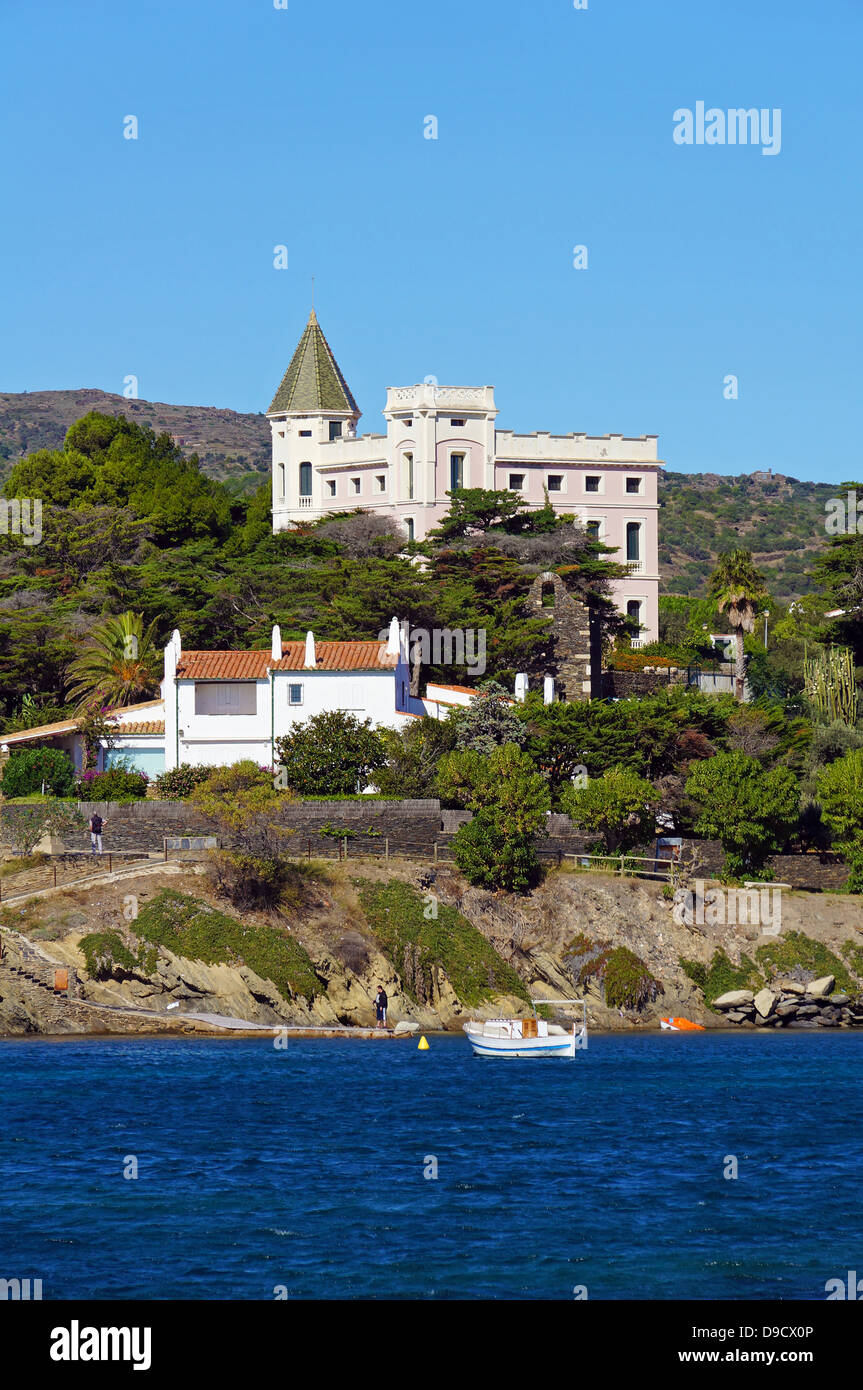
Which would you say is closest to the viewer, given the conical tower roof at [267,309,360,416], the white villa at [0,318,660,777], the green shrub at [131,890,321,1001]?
the green shrub at [131,890,321,1001]

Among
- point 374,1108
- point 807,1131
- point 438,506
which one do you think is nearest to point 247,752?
point 374,1108

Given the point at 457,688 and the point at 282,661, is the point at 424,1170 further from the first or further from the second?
the point at 457,688

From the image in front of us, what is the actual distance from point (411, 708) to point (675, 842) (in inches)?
434

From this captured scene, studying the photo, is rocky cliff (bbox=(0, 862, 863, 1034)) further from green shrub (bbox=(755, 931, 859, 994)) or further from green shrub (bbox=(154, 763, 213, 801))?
green shrub (bbox=(154, 763, 213, 801))

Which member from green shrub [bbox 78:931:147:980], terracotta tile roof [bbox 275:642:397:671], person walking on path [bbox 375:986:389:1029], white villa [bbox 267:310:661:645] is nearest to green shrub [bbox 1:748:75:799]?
terracotta tile roof [bbox 275:642:397:671]

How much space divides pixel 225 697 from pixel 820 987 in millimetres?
22895

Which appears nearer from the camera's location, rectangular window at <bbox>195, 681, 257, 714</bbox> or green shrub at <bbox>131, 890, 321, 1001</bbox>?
green shrub at <bbox>131, 890, 321, 1001</bbox>

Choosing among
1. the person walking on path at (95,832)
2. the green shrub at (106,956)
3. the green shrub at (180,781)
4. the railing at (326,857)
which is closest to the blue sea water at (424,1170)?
the green shrub at (106,956)

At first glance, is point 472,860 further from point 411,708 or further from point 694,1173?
point 694,1173

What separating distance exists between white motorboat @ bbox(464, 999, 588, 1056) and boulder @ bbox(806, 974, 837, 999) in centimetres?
1109

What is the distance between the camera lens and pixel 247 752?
219 ft

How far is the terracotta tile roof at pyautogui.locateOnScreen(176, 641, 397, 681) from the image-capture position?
2653 inches

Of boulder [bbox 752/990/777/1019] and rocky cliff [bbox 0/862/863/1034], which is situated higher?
rocky cliff [bbox 0/862/863/1034]

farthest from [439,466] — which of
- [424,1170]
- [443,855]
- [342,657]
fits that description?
[424,1170]
